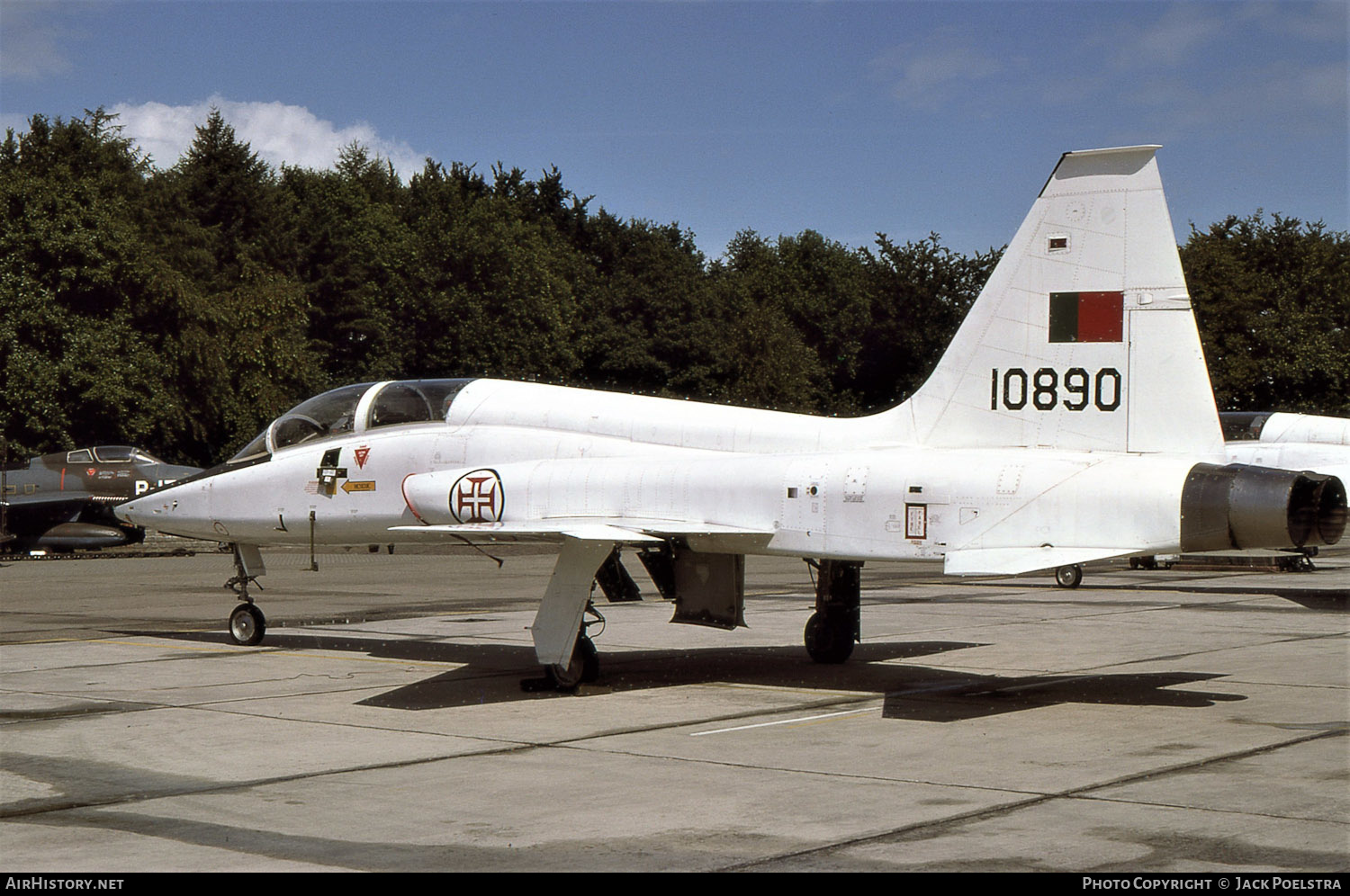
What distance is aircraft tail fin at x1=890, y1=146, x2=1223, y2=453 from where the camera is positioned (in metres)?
10.3

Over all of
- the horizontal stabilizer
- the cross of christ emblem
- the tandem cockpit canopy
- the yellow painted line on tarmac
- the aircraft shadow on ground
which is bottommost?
the yellow painted line on tarmac

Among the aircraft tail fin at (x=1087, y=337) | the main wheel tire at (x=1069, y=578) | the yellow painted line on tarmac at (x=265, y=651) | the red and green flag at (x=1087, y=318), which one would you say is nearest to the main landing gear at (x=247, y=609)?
the yellow painted line on tarmac at (x=265, y=651)

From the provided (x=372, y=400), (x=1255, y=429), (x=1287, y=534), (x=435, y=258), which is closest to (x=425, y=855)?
(x=1287, y=534)

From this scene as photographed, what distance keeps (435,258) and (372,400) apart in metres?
50.0

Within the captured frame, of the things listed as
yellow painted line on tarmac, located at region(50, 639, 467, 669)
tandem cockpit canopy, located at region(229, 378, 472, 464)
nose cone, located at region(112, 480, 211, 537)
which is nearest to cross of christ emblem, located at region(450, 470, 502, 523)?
tandem cockpit canopy, located at region(229, 378, 472, 464)

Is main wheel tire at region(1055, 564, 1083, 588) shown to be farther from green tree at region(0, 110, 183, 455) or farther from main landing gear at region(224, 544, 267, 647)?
green tree at region(0, 110, 183, 455)

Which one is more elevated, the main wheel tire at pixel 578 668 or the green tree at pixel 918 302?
the green tree at pixel 918 302

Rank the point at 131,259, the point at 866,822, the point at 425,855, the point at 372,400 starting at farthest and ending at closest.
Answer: the point at 131,259, the point at 372,400, the point at 866,822, the point at 425,855

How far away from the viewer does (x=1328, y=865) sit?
6102mm

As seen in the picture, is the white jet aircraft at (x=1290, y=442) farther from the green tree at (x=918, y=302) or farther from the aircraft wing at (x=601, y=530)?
the green tree at (x=918, y=302)

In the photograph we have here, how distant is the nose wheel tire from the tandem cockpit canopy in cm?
204

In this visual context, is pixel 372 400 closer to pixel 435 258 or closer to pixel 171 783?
pixel 171 783

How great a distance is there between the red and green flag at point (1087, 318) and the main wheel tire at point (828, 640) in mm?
4537

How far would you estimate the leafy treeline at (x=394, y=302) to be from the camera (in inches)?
1650
